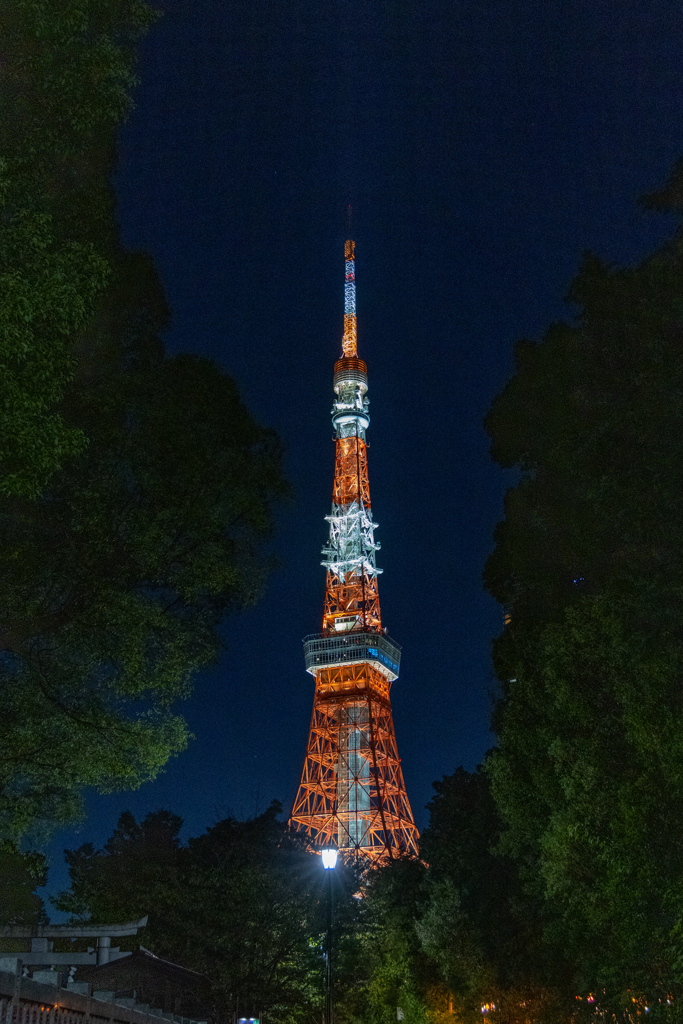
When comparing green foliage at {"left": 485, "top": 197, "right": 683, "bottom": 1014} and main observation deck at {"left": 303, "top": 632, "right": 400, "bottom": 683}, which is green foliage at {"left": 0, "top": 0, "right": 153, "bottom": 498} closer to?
green foliage at {"left": 485, "top": 197, "right": 683, "bottom": 1014}

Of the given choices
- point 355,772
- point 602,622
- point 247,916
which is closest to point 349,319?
point 355,772

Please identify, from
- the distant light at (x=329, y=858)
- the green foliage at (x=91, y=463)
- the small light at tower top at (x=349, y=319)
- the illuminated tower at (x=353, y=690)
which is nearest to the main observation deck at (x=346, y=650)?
the illuminated tower at (x=353, y=690)

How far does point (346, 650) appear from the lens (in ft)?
200

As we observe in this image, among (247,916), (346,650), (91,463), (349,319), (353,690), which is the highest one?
(349,319)

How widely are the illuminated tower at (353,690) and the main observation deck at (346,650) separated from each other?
69mm

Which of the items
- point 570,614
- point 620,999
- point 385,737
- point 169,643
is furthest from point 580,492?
point 385,737

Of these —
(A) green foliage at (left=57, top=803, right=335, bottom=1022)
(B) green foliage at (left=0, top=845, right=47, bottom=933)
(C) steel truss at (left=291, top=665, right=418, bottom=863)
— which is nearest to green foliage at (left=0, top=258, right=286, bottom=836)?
(A) green foliage at (left=57, top=803, right=335, bottom=1022)

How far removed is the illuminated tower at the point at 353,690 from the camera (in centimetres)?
5481

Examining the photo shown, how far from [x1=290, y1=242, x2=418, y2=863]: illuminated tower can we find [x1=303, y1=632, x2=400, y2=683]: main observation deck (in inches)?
2.7

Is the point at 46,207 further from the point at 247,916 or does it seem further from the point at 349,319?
the point at 349,319

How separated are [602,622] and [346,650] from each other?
4655 centimetres

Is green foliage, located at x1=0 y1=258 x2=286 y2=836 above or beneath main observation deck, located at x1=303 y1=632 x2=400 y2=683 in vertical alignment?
beneath

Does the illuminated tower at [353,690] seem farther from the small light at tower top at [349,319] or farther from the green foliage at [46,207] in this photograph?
the green foliage at [46,207]

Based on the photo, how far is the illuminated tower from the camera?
5481cm
